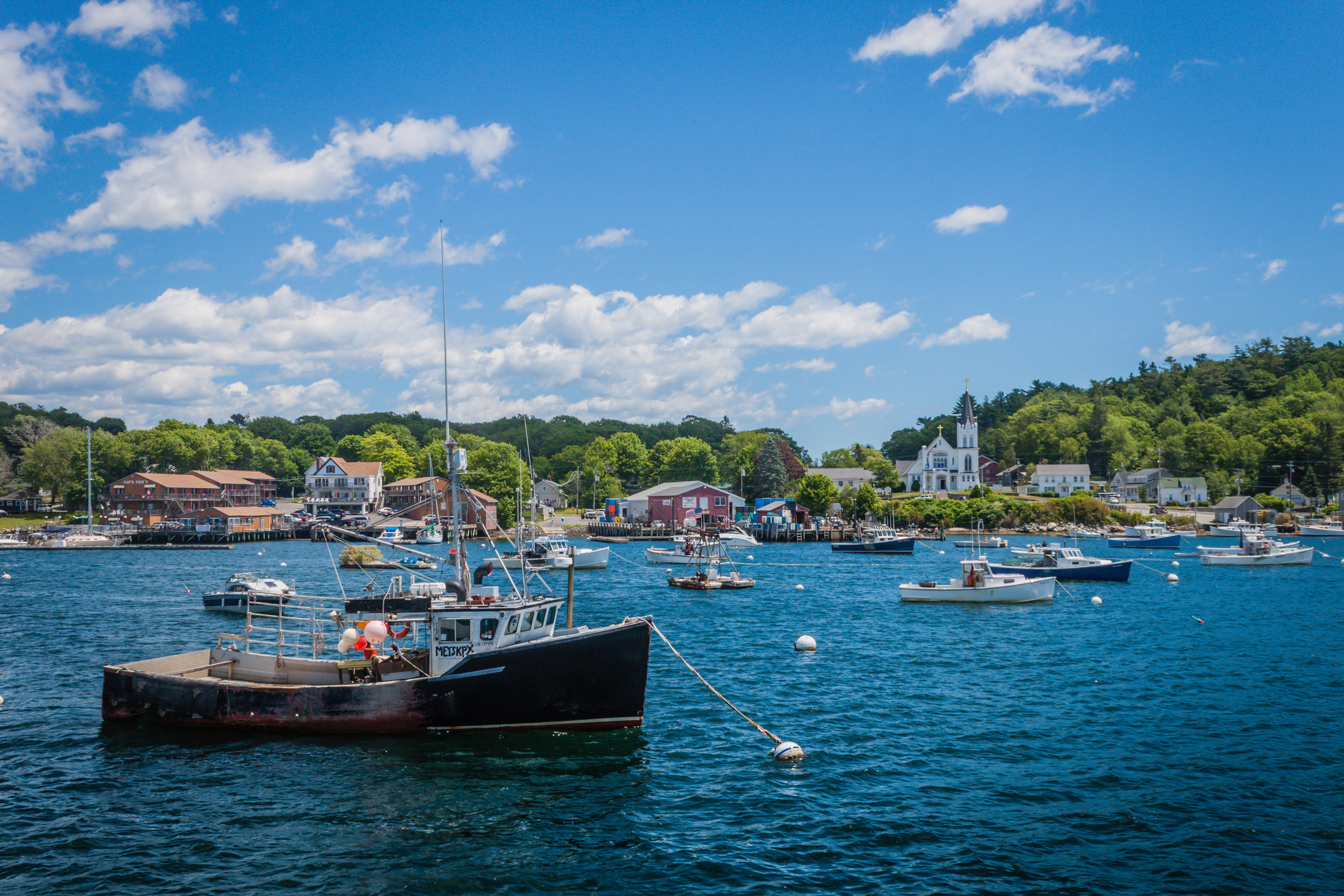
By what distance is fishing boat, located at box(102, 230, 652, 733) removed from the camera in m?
19.4

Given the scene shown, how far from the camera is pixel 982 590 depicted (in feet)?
149

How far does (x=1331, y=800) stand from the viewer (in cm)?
1577

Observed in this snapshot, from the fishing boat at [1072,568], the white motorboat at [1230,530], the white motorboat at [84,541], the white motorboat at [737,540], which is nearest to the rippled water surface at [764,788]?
the fishing boat at [1072,568]

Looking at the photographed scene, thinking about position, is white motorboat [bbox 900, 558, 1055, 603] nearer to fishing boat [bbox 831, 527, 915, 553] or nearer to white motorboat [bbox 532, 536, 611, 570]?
white motorboat [bbox 532, 536, 611, 570]

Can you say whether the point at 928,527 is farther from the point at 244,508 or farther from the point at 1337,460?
the point at 244,508

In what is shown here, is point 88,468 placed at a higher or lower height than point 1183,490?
higher

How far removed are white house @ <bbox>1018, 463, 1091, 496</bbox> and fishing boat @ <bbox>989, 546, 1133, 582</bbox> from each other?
102717mm

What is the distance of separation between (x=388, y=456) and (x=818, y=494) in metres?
90.3

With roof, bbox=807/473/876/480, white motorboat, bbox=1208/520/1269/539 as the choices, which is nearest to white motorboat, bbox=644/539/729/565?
roof, bbox=807/473/876/480

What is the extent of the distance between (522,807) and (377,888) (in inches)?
146

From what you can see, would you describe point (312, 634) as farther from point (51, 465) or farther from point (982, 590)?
point (51, 465)

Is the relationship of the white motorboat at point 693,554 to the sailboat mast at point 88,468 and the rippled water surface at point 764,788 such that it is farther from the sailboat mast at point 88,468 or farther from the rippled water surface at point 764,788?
the sailboat mast at point 88,468

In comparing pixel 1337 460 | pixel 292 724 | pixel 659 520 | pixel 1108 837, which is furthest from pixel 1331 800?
pixel 1337 460

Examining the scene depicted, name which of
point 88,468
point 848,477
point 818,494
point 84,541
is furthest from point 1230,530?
point 88,468
